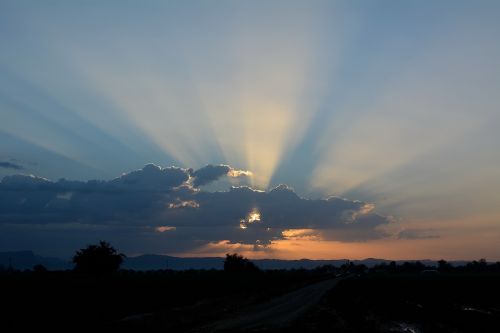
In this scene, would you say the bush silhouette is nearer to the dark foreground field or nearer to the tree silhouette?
the tree silhouette

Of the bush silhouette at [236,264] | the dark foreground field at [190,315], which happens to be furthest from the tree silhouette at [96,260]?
the bush silhouette at [236,264]

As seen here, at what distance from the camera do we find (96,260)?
96.9 metres

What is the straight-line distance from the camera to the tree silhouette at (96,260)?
96.8 meters

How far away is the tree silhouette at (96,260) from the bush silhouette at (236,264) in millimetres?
65876

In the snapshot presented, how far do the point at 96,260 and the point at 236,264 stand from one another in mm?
70042

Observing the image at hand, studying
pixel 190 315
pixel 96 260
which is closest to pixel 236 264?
pixel 96 260

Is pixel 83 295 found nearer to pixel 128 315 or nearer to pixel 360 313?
pixel 128 315

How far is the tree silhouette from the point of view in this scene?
9675cm

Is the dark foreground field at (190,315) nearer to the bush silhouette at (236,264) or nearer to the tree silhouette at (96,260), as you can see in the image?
the tree silhouette at (96,260)

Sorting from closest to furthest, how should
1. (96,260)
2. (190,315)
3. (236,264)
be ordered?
(190,315) → (96,260) → (236,264)

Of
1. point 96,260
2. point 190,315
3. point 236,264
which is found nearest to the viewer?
point 190,315

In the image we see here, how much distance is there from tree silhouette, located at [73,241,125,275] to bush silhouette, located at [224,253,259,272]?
2594 inches

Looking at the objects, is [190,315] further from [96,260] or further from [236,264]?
[236,264]

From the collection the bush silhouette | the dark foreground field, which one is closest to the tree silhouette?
the dark foreground field
